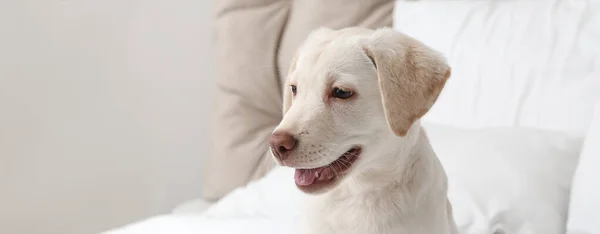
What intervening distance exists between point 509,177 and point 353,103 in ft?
1.41

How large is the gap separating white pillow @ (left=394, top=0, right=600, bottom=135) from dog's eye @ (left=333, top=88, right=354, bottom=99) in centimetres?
60

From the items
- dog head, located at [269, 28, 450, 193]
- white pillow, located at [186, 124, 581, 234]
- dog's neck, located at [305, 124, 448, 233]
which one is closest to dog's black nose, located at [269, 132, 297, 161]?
dog head, located at [269, 28, 450, 193]

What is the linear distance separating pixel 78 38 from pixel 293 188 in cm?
87

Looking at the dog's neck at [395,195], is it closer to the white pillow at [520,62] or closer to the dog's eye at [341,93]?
the dog's eye at [341,93]

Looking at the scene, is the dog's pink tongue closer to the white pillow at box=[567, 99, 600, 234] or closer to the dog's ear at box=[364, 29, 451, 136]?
the dog's ear at box=[364, 29, 451, 136]

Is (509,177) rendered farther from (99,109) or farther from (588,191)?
(99,109)

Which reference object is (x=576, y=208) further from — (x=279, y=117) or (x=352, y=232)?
(x=279, y=117)

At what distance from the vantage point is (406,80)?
33.4 inches

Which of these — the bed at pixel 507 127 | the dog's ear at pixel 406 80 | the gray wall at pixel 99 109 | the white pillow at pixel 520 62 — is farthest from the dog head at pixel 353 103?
the gray wall at pixel 99 109

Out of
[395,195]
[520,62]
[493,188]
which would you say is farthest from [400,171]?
[520,62]

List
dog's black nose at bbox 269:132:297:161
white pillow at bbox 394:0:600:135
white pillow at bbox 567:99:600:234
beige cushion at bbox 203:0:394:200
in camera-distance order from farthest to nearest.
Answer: beige cushion at bbox 203:0:394:200 → white pillow at bbox 394:0:600:135 → white pillow at bbox 567:99:600:234 → dog's black nose at bbox 269:132:297:161

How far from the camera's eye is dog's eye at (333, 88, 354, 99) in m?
0.87

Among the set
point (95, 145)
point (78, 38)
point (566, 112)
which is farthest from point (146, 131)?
point (566, 112)

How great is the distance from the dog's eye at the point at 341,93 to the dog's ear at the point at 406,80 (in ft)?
0.15
